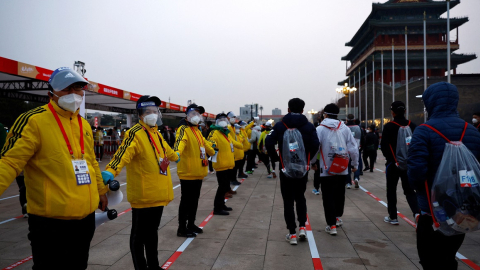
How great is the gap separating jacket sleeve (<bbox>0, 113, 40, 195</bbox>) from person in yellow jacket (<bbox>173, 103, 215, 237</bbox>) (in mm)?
2744

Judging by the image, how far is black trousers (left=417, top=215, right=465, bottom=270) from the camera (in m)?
2.82

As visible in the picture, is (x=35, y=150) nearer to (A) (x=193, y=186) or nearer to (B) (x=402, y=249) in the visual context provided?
(A) (x=193, y=186)

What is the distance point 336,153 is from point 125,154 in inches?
130

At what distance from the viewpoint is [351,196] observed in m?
8.85

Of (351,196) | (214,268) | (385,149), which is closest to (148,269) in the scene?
(214,268)

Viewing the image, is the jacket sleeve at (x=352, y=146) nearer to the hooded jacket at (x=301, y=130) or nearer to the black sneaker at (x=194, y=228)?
the hooded jacket at (x=301, y=130)

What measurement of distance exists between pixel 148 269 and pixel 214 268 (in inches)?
31.2

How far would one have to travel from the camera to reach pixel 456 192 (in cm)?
267

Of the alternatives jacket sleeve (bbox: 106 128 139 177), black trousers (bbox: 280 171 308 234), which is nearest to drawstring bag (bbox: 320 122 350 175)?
black trousers (bbox: 280 171 308 234)

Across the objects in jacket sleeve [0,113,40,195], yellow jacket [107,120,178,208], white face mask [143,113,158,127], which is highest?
white face mask [143,113,158,127]

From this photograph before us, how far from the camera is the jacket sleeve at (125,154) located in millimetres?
3240

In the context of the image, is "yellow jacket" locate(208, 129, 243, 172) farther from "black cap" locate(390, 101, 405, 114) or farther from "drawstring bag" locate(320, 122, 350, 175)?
"black cap" locate(390, 101, 405, 114)

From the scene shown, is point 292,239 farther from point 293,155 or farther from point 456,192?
point 456,192

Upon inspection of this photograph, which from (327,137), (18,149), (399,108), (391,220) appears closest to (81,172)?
(18,149)
